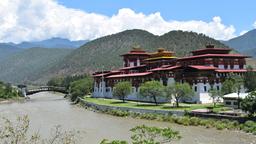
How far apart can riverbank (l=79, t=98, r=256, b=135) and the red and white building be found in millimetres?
8417

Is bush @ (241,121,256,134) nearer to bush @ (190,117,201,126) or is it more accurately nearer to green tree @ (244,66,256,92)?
bush @ (190,117,201,126)

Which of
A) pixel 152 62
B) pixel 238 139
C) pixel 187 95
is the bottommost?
pixel 238 139

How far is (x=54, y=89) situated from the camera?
162 meters

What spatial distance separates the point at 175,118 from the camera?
177 feet

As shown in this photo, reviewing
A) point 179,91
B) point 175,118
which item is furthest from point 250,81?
point 175,118

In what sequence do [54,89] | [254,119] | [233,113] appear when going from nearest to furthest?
[254,119] < [233,113] < [54,89]

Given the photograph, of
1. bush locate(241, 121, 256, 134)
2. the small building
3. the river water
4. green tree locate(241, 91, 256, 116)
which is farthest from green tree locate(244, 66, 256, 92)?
bush locate(241, 121, 256, 134)

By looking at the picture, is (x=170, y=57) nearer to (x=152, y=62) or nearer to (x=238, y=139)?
(x=152, y=62)

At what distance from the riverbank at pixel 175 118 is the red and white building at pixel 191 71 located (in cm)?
842

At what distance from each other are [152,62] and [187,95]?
25.5 meters

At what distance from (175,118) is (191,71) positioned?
19078 mm

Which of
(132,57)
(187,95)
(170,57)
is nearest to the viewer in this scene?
(187,95)

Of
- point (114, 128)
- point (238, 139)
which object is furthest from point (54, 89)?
point (238, 139)

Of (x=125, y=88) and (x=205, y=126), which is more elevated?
(x=125, y=88)
